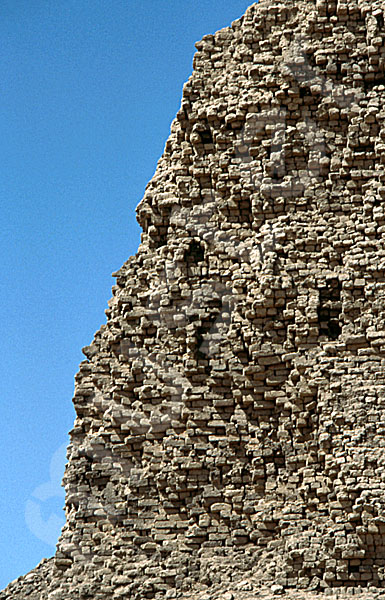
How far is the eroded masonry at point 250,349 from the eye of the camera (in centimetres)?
1470

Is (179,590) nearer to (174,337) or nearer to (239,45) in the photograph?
(174,337)

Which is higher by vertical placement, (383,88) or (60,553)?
(383,88)

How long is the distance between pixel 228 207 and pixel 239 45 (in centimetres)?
213

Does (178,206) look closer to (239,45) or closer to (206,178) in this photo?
(206,178)

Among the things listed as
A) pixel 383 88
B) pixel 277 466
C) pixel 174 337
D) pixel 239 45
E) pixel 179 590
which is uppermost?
pixel 239 45

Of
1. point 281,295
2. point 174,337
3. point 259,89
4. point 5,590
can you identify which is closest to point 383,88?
point 259,89

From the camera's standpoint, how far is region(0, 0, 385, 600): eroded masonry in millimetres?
14695

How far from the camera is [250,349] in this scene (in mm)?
15414

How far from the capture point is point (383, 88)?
16.0 metres

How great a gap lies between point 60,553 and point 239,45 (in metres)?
6.64

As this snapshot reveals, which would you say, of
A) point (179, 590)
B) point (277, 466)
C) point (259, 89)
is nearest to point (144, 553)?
point (179, 590)

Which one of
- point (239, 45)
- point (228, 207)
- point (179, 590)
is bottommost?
point (179, 590)

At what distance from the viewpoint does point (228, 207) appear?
16094 millimetres

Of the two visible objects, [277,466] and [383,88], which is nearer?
[277,466]
